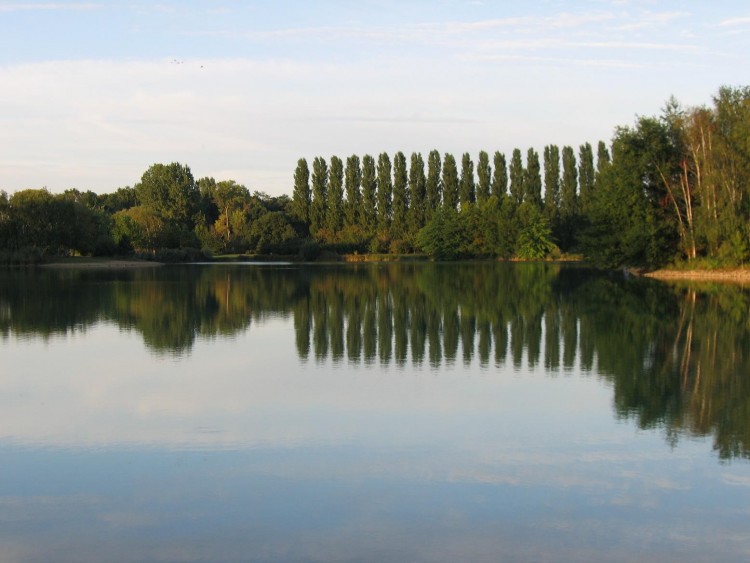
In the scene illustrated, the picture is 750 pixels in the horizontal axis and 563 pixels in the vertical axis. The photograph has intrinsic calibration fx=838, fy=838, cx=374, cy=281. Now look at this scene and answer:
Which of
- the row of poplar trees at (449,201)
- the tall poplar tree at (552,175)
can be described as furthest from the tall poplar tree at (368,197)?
the tall poplar tree at (552,175)

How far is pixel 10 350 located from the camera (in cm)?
1573

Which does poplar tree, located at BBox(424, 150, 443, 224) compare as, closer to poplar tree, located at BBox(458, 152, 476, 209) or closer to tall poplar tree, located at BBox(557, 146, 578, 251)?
poplar tree, located at BBox(458, 152, 476, 209)

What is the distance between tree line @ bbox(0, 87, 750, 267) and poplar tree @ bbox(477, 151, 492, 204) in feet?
0.46

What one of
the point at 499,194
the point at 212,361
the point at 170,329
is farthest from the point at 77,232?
the point at 212,361

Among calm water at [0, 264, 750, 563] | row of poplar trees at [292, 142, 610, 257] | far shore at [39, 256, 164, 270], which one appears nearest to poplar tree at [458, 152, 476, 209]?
row of poplar trees at [292, 142, 610, 257]

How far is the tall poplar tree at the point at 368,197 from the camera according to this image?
83375 millimetres

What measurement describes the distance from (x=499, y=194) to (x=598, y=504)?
7640 cm

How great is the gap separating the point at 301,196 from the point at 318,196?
2097 millimetres

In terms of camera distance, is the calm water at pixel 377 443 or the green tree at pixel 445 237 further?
the green tree at pixel 445 237

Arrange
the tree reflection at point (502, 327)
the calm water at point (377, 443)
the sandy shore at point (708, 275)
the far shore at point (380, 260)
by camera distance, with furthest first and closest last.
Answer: the far shore at point (380, 260), the sandy shore at point (708, 275), the tree reflection at point (502, 327), the calm water at point (377, 443)

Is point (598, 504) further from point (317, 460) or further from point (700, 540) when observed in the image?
point (317, 460)

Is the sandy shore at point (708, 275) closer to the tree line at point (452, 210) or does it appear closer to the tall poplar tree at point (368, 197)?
the tree line at point (452, 210)

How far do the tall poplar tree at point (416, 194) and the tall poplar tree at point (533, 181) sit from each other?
10159 millimetres

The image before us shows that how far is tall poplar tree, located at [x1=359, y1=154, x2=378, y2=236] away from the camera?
83375 millimetres
